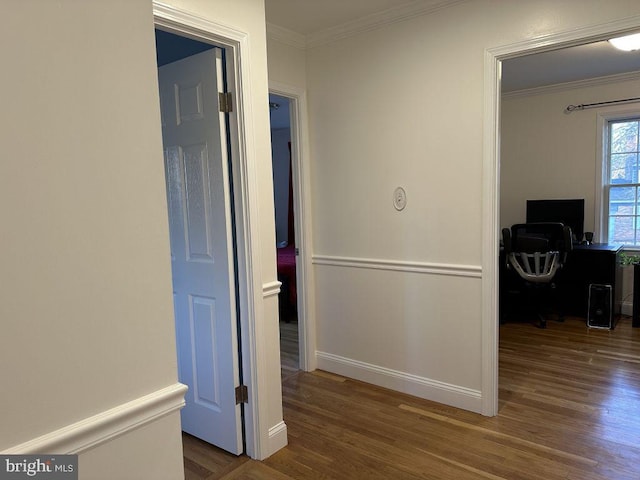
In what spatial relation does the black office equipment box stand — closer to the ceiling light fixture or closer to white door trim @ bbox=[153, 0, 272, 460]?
the ceiling light fixture

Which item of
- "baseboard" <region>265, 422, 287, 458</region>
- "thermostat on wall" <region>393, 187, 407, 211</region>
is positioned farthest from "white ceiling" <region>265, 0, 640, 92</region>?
"baseboard" <region>265, 422, 287, 458</region>

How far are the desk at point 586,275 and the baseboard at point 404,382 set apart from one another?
2690 millimetres

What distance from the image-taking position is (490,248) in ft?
8.91

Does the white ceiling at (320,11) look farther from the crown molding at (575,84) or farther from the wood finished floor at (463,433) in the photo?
the crown molding at (575,84)

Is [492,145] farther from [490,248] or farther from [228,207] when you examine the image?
[228,207]

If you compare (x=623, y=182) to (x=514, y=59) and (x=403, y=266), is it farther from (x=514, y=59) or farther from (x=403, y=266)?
(x=403, y=266)

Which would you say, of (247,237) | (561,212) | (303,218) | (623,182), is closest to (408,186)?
(303,218)

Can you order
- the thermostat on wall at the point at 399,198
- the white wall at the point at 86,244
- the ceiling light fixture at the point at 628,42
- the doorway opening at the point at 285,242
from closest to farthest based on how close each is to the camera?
the white wall at the point at 86,244, the thermostat on wall at the point at 399,198, the ceiling light fixture at the point at 628,42, the doorway opening at the point at 285,242

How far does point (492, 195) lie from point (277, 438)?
1.85 metres

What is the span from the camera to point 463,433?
2615mm

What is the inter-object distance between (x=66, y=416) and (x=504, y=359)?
3.54 meters

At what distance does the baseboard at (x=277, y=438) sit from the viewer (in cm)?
248

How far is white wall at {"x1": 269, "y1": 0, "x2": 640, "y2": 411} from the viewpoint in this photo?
273 cm

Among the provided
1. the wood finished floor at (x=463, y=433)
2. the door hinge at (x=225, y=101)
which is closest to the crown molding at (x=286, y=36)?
the door hinge at (x=225, y=101)
